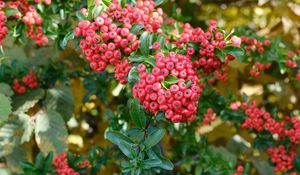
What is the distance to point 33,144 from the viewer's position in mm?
2859

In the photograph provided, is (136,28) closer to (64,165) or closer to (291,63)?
(64,165)

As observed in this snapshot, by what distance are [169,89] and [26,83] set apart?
121 cm

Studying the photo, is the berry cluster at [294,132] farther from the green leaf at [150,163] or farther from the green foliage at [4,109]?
the green foliage at [4,109]

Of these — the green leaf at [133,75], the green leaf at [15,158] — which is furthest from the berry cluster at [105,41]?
the green leaf at [15,158]

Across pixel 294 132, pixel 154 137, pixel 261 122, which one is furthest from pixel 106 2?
pixel 294 132

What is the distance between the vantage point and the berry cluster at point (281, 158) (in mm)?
2301

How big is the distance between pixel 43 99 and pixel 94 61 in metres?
1.00

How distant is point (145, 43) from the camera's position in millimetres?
1655

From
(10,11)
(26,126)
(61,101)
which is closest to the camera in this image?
(10,11)

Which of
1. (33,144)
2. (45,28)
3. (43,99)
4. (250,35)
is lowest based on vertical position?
(33,144)

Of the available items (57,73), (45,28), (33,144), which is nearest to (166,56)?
(45,28)

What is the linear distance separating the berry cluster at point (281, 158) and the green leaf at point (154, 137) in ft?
3.00

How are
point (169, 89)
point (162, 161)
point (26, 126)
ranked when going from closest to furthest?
1. point (169, 89)
2. point (162, 161)
3. point (26, 126)

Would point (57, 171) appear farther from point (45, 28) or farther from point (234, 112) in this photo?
point (234, 112)
